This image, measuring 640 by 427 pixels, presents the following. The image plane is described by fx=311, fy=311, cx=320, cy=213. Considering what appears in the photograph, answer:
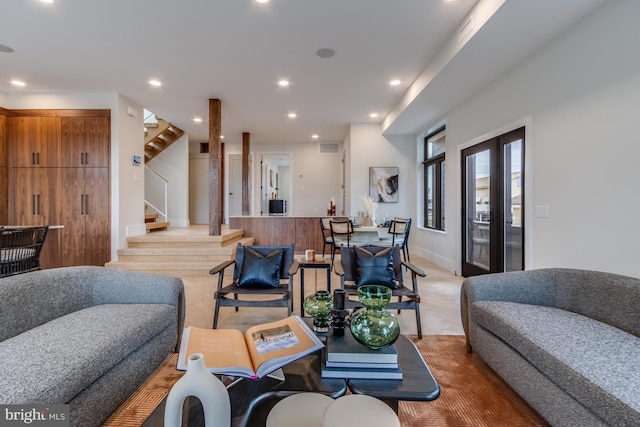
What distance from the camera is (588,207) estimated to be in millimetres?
2621

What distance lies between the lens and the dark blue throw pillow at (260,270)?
9.50 ft

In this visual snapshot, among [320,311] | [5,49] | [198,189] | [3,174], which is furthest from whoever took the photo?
[198,189]

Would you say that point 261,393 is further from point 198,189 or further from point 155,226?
point 198,189

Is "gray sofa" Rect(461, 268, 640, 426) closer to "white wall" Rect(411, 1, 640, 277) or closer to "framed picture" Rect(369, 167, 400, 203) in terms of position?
"white wall" Rect(411, 1, 640, 277)

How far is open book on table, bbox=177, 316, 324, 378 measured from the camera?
120 centimetres

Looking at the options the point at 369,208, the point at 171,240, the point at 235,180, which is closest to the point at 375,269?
the point at 369,208

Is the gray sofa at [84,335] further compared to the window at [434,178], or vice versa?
the window at [434,178]

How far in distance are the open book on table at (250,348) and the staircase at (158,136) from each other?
7593 millimetres

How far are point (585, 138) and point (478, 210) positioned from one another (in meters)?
1.95

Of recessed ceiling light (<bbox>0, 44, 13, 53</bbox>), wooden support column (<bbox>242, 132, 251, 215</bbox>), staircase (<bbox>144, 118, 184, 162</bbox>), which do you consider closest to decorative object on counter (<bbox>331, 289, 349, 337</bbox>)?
recessed ceiling light (<bbox>0, 44, 13, 53</bbox>)

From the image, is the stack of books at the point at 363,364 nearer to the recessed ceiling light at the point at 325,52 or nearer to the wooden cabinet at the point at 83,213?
the recessed ceiling light at the point at 325,52

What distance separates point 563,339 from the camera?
1.62 m

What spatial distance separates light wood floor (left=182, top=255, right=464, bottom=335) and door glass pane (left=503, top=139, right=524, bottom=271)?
79 cm

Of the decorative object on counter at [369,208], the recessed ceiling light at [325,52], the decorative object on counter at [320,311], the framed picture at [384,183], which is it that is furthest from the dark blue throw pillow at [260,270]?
the framed picture at [384,183]
